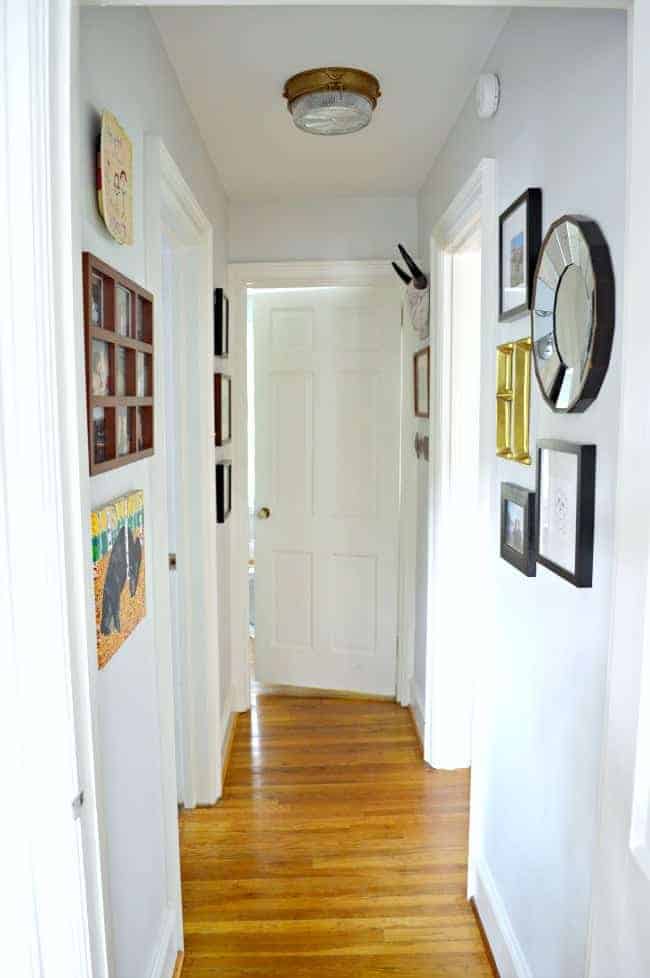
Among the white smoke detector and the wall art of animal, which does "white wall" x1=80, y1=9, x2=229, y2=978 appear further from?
the wall art of animal

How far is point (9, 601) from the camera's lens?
0.87m

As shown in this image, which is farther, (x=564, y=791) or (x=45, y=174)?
(x=564, y=791)

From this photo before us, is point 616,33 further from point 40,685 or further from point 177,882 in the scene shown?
point 177,882

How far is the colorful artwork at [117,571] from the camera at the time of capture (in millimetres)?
1217

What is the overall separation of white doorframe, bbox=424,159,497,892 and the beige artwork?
951 millimetres

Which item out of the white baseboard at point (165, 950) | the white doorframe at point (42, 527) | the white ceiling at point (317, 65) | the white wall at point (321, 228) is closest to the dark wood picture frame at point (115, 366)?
the white doorframe at point (42, 527)

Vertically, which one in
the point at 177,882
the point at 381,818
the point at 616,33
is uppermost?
the point at 616,33

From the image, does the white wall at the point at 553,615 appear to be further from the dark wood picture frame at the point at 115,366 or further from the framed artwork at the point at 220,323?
the framed artwork at the point at 220,323

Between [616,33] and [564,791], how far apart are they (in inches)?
53.5

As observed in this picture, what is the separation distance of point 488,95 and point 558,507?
3.79 ft

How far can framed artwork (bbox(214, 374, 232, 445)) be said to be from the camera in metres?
2.60

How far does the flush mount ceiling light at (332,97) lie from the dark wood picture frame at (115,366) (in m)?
0.84

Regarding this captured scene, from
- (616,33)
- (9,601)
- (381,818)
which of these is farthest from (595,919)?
(381,818)

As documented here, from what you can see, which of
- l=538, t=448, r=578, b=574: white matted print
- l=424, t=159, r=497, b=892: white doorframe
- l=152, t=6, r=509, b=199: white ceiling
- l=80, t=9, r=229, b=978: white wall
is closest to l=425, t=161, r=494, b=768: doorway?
l=424, t=159, r=497, b=892: white doorframe
